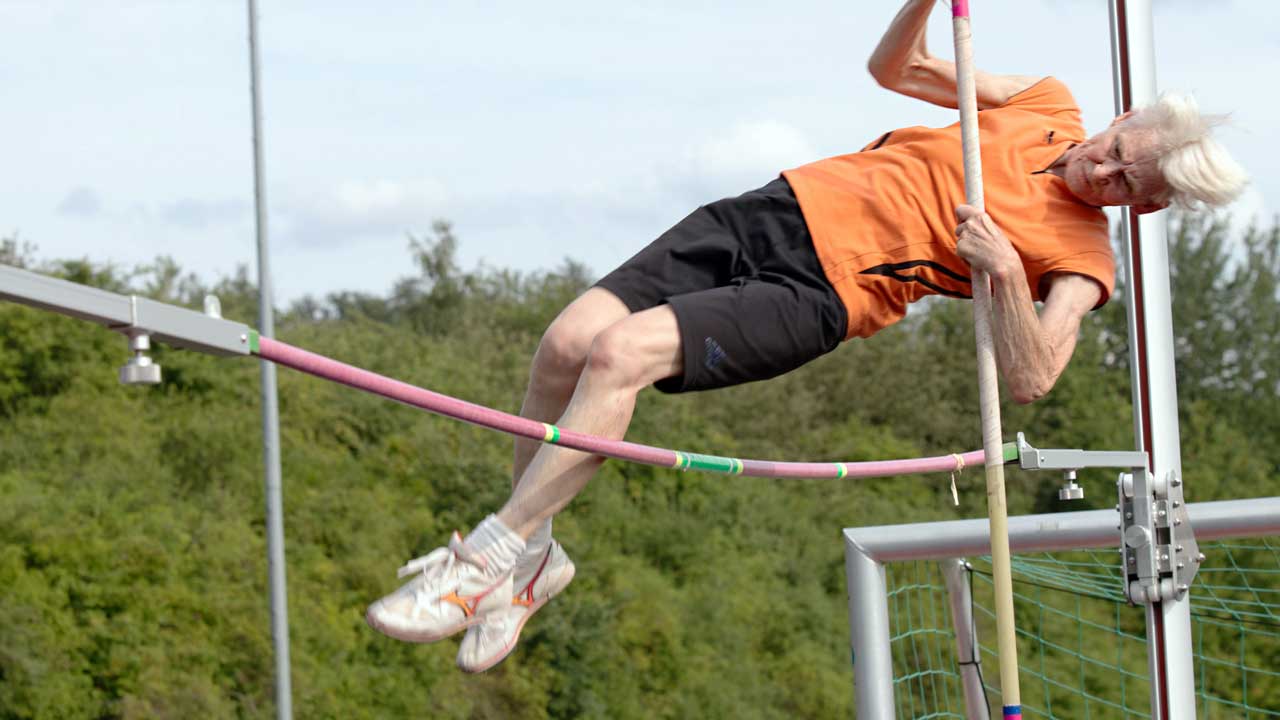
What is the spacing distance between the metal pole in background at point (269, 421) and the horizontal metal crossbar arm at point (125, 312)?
5.68 m

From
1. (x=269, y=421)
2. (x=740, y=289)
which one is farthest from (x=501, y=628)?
(x=269, y=421)

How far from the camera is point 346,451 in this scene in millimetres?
11891

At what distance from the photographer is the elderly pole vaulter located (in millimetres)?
2188

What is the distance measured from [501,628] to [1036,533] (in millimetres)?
1222

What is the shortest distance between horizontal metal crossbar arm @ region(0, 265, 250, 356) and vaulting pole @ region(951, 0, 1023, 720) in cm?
109

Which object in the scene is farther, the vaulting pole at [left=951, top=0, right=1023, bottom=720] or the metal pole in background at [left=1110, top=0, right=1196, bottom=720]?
the metal pole in background at [left=1110, top=0, right=1196, bottom=720]

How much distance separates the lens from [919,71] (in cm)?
270

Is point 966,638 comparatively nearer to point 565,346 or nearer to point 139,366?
point 565,346

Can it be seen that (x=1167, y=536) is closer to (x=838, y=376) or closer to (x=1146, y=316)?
(x=1146, y=316)

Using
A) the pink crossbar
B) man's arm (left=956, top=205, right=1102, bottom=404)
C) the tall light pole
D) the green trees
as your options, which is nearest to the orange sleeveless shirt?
man's arm (left=956, top=205, right=1102, bottom=404)

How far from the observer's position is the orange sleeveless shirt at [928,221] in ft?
7.97

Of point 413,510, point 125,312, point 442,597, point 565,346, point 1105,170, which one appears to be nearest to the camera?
point 125,312

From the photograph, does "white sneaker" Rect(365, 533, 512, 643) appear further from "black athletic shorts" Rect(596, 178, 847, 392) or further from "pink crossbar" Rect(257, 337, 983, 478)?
"black athletic shorts" Rect(596, 178, 847, 392)

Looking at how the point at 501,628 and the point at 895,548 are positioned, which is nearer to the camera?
the point at 501,628
